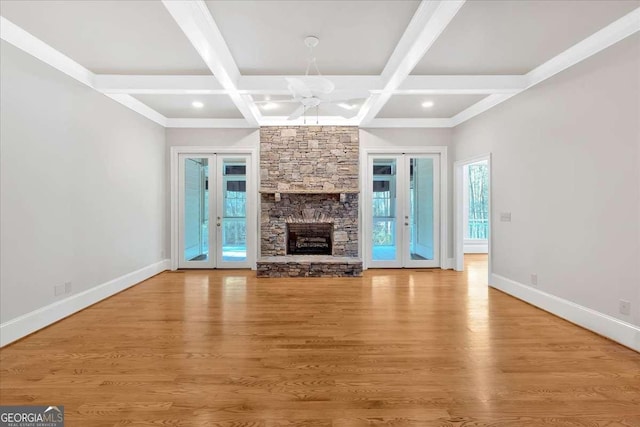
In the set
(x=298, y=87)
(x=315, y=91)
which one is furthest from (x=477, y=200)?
(x=298, y=87)

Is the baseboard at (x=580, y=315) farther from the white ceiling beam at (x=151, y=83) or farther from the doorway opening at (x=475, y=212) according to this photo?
the white ceiling beam at (x=151, y=83)

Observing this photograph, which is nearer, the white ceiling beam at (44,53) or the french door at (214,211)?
the white ceiling beam at (44,53)

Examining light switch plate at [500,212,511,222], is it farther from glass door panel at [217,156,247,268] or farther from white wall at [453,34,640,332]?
glass door panel at [217,156,247,268]

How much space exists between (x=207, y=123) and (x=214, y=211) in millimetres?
1697

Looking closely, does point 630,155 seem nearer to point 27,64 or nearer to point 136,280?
point 27,64

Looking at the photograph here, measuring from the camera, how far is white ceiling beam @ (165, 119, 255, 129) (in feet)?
19.9

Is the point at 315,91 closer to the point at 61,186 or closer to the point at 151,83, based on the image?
the point at 151,83

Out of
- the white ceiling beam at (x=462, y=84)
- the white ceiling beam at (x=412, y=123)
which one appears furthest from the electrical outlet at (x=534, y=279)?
the white ceiling beam at (x=412, y=123)

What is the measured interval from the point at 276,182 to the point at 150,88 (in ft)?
8.70

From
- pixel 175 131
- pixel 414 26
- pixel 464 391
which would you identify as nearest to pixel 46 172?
pixel 175 131

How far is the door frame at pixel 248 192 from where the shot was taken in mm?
6125

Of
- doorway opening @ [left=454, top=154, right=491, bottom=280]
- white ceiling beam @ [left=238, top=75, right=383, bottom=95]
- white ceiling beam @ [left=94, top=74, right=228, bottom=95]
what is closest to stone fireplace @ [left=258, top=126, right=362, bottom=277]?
white ceiling beam @ [left=238, top=75, right=383, bottom=95]

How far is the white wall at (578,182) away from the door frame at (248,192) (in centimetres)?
423

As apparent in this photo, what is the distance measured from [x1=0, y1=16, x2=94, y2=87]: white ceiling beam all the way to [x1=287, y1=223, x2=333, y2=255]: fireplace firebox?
3923 millimetres
